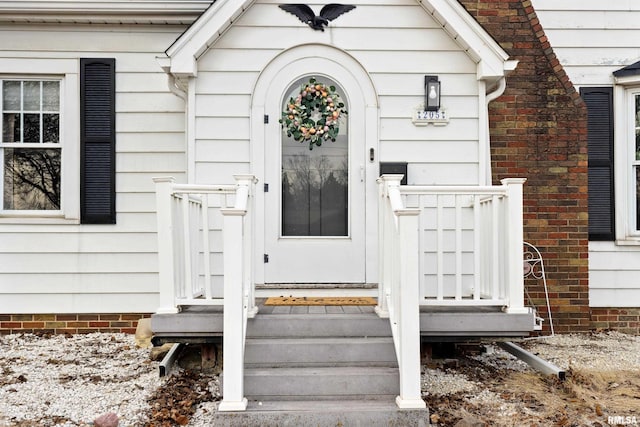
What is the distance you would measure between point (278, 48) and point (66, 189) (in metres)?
2.76

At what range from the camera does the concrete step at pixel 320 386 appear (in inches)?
130

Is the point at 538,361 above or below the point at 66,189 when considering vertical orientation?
below

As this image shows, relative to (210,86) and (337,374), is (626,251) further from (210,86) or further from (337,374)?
(210,86)

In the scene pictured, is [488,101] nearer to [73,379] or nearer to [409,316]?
[409,316]

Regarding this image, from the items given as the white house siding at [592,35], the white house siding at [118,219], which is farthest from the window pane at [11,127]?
the white house siding at [592,35]

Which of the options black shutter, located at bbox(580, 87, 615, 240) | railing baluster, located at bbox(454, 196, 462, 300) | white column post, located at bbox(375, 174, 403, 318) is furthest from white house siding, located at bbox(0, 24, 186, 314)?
black shutter, located at bbox(580, 87, 615, 240)

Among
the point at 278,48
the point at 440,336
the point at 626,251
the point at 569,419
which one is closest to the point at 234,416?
the point at 440,336

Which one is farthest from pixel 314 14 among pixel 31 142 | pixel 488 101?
pixel 31 142

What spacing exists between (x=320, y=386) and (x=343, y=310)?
77 centimetres

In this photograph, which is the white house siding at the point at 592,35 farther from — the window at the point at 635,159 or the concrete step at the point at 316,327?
the concrete step at the point at 316,327

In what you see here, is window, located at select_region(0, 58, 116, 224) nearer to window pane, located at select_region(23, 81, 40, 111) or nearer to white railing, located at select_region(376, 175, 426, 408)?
window pane, located at select_region(23, 81, 40, 111)

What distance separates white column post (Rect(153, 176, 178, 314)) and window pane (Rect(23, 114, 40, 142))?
8.81 feet

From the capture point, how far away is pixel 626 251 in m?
5.84

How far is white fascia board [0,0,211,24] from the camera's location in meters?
5.26
